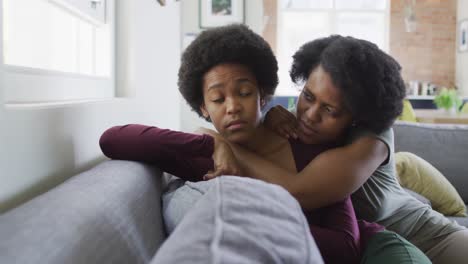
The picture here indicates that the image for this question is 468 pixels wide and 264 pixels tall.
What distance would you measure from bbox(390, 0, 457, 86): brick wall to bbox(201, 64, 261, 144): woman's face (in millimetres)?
6769

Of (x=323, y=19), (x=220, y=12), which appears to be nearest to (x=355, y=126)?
(x=220, y=12)

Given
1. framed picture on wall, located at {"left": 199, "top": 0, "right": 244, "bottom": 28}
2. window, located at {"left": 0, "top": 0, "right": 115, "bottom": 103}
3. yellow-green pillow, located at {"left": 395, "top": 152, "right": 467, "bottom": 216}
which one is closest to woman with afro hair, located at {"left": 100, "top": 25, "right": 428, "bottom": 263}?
window, located at {"left": 0, "top": 0, "right": 115, "bottom": 103}

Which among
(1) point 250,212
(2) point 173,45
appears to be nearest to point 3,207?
(1) point 250,212

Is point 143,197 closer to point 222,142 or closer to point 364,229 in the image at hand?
point 222,142

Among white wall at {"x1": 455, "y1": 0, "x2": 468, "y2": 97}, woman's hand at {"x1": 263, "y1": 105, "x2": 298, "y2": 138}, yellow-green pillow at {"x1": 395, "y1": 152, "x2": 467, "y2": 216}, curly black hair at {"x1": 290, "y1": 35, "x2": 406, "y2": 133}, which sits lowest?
yellow-green pillow at {"x1": 395, "y1": 152, "x2": 467, "y2": 216}

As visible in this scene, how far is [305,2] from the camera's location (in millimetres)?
7473

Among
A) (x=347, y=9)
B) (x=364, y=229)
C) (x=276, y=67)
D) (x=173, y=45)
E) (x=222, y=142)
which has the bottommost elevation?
(x=364, y=229)

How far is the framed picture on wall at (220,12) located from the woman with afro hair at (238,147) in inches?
125

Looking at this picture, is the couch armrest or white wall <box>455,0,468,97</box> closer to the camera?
the couch armrest

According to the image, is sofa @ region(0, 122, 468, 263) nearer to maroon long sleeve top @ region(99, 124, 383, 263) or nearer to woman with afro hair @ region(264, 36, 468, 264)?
maroon long sleeve top @ region(99, 124, 383, 263)

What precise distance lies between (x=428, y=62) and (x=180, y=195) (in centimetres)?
728

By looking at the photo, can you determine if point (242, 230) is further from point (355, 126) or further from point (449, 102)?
point (449, 102)

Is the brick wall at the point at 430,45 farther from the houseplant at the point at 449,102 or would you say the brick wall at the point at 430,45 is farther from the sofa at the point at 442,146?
the sofa at the point at 442,146

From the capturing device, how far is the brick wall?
7.54 metres
